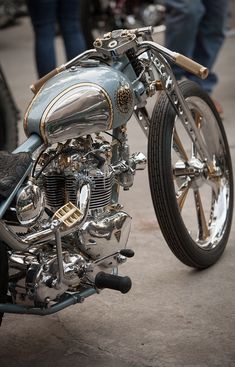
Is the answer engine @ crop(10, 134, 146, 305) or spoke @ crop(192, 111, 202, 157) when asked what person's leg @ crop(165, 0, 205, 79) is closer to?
spoke @ crop(192, 111, 202, 157)

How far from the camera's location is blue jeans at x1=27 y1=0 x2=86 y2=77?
5875 mm

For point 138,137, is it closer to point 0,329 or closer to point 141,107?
point 141,107

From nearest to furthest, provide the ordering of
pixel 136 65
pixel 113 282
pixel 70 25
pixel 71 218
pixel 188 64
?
pixel 71 218, pixel 113 282, pixel 188 64, pixel 136 65, pixel 70 25

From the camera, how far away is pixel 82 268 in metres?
3.02

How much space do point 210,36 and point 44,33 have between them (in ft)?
3.93

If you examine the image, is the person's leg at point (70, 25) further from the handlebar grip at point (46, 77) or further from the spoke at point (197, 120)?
the handlebar grip at point (46, 77)

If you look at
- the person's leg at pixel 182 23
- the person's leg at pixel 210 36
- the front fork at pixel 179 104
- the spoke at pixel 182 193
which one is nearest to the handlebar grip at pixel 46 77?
the front fork at pixel 179 104

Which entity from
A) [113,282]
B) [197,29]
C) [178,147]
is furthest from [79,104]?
[197,29]

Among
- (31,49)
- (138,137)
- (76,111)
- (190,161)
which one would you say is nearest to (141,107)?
(190,161)

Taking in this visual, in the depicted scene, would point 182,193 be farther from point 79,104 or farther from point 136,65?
point 79,104

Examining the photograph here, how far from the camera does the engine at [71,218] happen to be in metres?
2.85

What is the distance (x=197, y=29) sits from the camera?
20.6 feet

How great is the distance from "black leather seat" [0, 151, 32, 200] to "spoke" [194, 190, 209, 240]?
3.97ft

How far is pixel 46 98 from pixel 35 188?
0.35 meters
